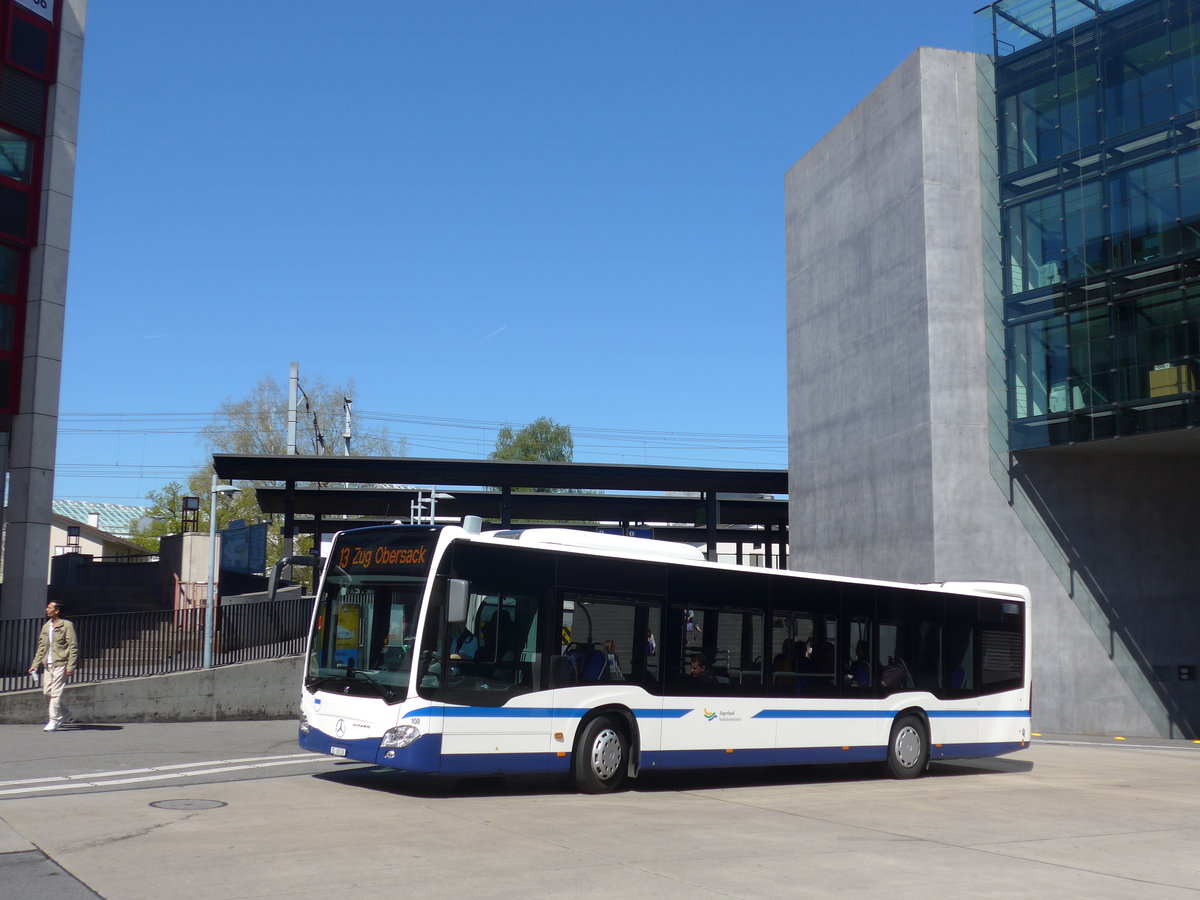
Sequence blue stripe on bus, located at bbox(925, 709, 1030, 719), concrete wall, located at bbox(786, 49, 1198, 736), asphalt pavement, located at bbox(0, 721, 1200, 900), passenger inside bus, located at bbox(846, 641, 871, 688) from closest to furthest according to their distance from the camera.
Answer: asphalt pavement, located at bbox(0, 721, 1200, 900), passenger inside bus, located at bbox(846, 641, 871, 688), blue stripe on bus, located at bbox(925, 709, 1030, 719), concrete wall, located at bbox(786, 49, 1198, 736)

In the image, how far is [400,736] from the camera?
11969 mm

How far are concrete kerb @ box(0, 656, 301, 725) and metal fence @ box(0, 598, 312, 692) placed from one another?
314mm

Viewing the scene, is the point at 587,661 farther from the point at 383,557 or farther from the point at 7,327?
the point at 7,327

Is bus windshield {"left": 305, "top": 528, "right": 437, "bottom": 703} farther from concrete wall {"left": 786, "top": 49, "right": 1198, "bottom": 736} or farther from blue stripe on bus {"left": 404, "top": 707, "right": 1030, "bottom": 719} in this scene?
concrete wall {"left": 786, "top": 49, "right": 1198, "bottom": 736}

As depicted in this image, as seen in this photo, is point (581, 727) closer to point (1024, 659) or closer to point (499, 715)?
point (499, 715)

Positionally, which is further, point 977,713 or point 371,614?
point 977,713

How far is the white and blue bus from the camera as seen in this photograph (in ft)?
40.3

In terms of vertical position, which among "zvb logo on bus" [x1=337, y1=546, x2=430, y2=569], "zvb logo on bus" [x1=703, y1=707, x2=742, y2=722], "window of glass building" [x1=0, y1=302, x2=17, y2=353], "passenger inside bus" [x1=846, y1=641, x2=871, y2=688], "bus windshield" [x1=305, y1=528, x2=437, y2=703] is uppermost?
"window of glass building" [x1=0, y1=302, x2=17, y2=353]

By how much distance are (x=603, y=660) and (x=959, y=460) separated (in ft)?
63.8

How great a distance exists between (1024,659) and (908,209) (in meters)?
16.4

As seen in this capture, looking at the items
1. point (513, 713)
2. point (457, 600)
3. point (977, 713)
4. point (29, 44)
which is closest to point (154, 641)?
point (513, 713)

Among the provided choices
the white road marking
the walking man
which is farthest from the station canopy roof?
the white road marking

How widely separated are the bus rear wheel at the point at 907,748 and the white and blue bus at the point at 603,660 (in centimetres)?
3

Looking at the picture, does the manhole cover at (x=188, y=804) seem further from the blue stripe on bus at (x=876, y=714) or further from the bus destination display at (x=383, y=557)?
the blue stripe on bus at (x=876, y=714)
